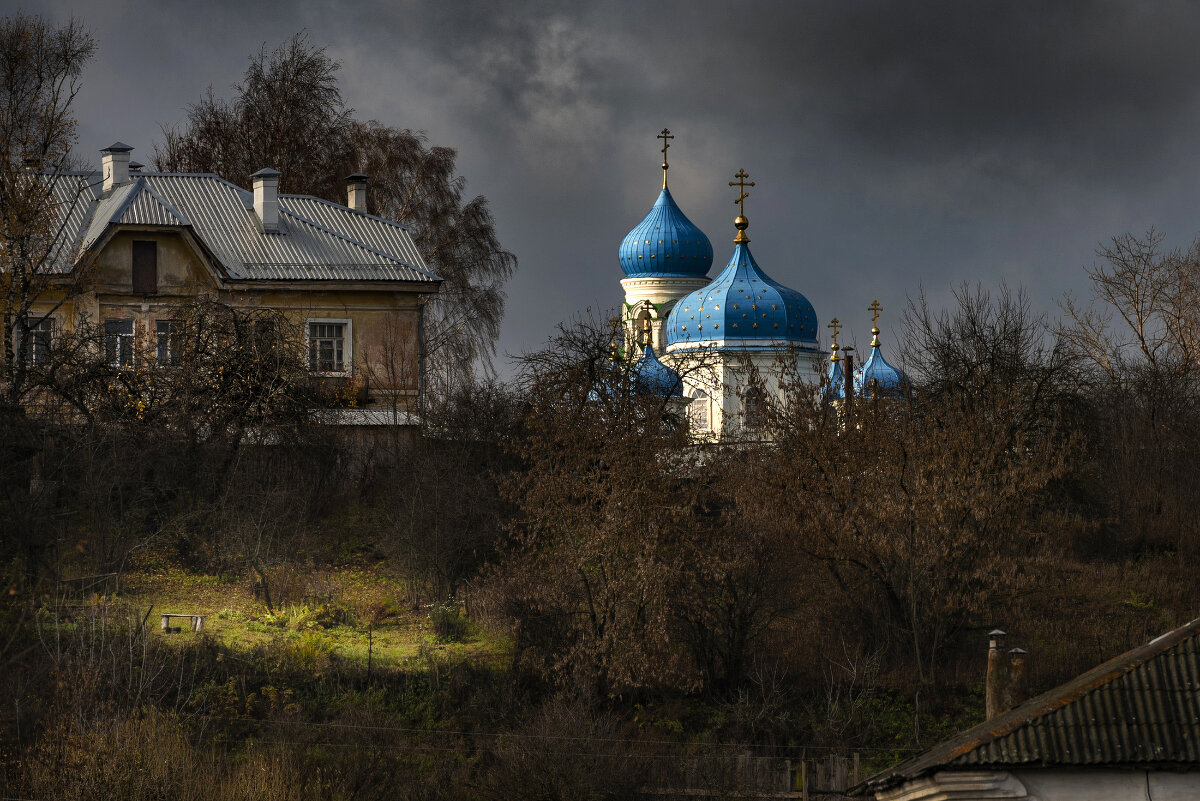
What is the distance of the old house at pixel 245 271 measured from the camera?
89.7ft

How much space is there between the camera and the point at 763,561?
65.2 ft

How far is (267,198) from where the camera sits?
30234 millimetres

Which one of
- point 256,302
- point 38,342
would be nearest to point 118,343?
point 38,342

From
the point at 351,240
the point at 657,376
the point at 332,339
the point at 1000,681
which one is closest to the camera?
the point at 1000,681

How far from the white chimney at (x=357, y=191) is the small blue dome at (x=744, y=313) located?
7.67 meters

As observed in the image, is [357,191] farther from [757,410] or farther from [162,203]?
[757,410]

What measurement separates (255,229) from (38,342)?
5.70m

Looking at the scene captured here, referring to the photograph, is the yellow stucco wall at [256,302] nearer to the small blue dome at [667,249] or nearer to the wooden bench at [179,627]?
the wooden bench at [179,627]

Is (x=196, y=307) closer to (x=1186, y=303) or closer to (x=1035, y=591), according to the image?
(x=1035, y=591)

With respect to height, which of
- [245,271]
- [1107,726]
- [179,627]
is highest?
[245,271]

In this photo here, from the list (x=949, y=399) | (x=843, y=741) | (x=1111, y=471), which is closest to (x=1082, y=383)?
(x=1111, y=471)

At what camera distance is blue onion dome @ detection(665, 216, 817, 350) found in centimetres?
3462

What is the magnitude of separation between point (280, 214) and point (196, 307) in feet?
16.7

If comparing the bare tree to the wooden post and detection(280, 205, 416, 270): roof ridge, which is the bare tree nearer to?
detection(280, 205, 416, 270): roof ridge
